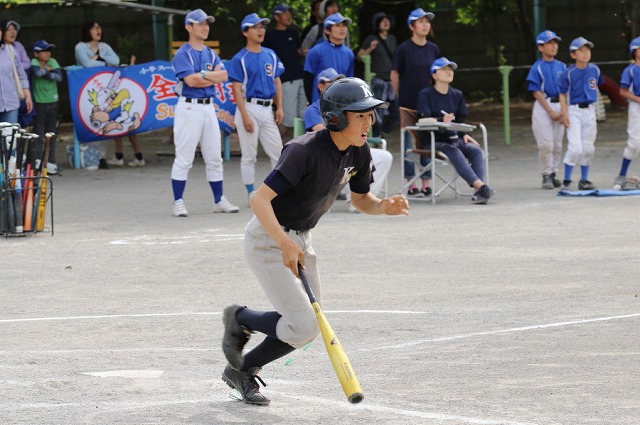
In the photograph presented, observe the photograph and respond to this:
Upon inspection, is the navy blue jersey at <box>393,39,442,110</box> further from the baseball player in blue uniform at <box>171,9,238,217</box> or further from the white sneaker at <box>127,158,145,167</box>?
the white sneaker at <box>127,158,145,167</box>

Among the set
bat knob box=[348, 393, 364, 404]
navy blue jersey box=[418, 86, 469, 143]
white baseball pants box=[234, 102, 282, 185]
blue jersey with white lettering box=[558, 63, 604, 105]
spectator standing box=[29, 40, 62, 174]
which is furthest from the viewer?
spectator standing box=[29, 40, 62, 174]

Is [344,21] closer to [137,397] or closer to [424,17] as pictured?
[424,17]

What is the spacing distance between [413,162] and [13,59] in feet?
19.3

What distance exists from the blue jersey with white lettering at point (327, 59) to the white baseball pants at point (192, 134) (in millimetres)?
1373

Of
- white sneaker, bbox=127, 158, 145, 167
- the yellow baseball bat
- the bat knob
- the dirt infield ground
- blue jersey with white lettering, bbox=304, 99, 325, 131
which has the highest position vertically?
blue jersey with white lettering, bbox=304, 99, 325, 131

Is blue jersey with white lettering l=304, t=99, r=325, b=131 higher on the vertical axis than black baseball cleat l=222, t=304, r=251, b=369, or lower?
higher

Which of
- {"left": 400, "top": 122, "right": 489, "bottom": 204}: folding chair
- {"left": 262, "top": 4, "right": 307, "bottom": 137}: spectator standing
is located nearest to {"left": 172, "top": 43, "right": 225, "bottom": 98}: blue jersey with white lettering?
{"left": 400, "top": 122, "right": 489, "bottom": 204}: folding chair

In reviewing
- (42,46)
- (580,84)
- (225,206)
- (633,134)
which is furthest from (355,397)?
(42,46)

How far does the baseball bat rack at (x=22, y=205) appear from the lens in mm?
13633

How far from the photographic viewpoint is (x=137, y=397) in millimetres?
6777

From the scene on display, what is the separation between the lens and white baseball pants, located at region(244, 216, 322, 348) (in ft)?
21.4

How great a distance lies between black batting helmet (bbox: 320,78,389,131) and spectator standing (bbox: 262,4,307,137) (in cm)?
1269

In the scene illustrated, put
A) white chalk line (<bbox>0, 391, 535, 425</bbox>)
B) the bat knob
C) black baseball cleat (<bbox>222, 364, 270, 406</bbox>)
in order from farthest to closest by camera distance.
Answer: black baseball cleat (<bbox>222, 364, 270, 406</bbox>)
white chalk line (<bbox>0, 391, 535, 425</bbox>)
the bat knob

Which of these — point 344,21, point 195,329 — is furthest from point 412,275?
point 344,21
